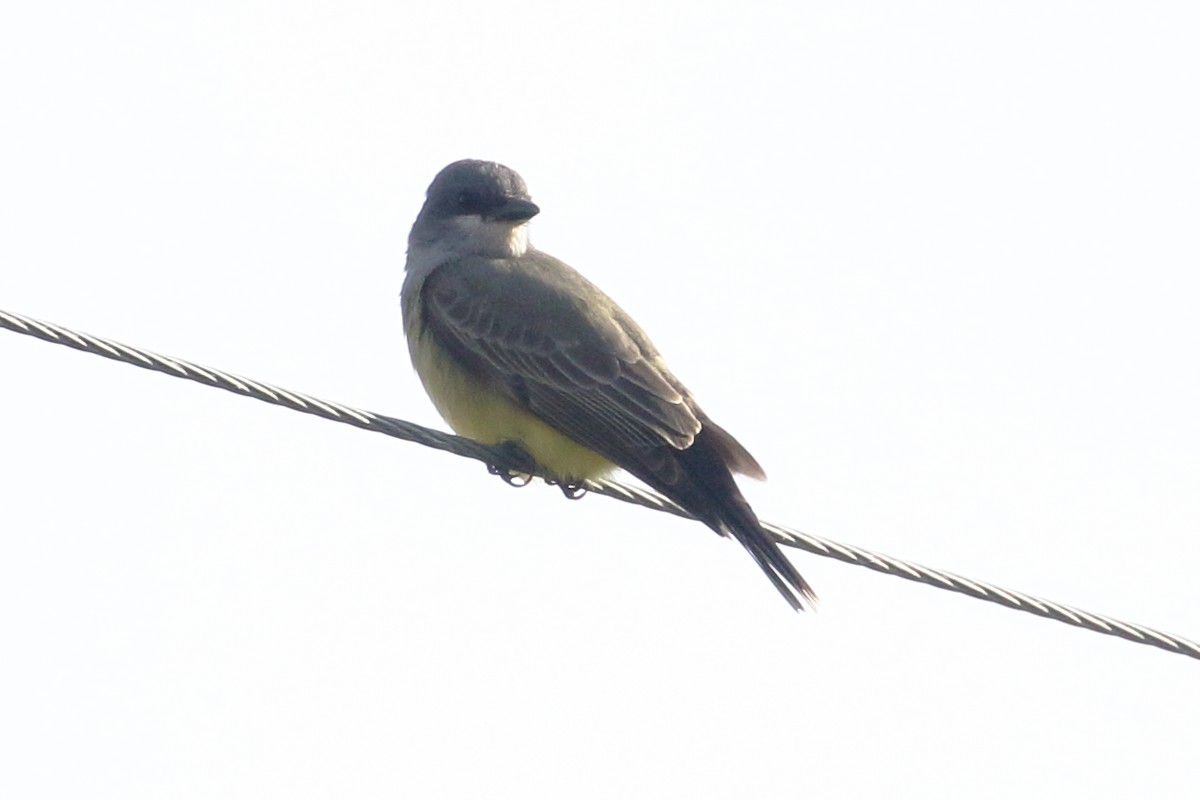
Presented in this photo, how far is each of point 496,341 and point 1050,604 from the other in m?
3.21

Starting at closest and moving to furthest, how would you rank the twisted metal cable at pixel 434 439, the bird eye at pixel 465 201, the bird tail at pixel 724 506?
the twisted metal cable at pixel 434 439 < the bird tail at pixel 724 506 < the bird eye at pixel 465 201

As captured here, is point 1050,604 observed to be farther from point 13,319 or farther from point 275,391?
point 13,319

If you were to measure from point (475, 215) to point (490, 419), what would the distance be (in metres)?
1.49

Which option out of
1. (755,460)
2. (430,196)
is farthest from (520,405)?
(430,196)

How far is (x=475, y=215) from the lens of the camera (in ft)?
31.9

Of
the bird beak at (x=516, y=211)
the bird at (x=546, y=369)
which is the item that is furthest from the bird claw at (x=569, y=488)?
the bird beak at (x=516, y=211)

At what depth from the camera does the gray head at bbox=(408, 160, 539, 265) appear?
31.5 feet

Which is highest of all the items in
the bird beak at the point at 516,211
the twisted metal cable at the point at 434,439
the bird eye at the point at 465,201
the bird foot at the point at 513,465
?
the bird eye at the point at 465,201

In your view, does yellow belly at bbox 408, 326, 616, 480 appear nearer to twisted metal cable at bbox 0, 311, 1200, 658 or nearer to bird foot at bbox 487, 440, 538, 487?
bird foot at bbox 487, 440, 538, 487

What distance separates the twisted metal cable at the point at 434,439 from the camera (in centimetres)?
580

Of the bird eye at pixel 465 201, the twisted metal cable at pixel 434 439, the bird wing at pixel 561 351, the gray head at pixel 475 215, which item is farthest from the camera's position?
the bird eye at pixel 465 201

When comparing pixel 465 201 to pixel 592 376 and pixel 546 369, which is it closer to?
pixel 546 369

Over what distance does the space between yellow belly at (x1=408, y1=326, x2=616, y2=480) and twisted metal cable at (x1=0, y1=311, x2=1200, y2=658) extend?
1262 millimetres

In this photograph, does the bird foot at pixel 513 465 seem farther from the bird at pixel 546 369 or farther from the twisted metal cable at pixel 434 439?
the twisted metal cable at pixel 434 439
